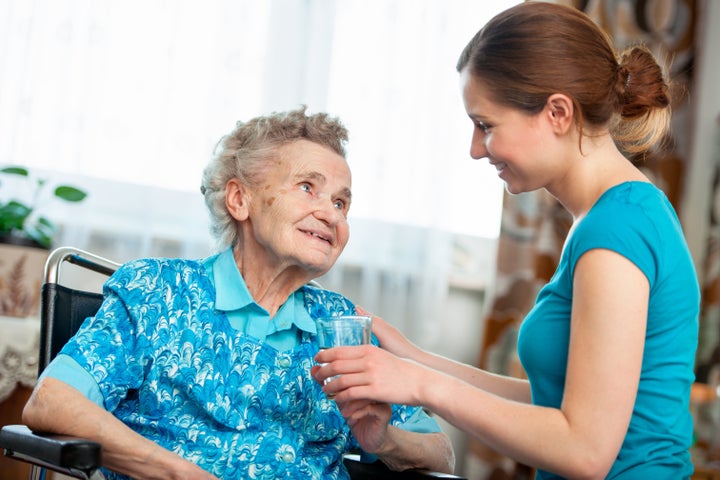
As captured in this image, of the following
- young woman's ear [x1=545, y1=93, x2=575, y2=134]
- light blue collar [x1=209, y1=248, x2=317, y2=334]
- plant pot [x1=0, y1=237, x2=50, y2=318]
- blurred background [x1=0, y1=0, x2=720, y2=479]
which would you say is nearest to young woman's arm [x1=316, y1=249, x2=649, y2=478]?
young woman's ear [x1=545, y1=93, x2=575, y2=134]

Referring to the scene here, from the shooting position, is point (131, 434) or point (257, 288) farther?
point (257, 288)

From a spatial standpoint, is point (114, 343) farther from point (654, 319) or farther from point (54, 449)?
point (654, 319)

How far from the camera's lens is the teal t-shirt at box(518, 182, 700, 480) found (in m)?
1.27

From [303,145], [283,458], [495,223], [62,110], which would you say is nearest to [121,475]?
[283,458]

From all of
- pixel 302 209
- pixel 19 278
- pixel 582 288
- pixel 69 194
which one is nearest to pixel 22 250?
pixel 19 278

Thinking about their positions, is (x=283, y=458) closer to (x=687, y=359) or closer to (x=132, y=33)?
(x=687, y=359)

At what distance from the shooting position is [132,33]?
10.5ft

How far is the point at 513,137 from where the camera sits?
1.42 metres

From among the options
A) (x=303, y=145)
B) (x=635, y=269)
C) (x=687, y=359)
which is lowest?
(x=687, y=359)

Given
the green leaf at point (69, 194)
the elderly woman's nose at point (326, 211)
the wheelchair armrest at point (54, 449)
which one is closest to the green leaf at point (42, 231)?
the green leaf at point (69, 194)

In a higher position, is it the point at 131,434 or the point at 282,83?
the point at 282,83

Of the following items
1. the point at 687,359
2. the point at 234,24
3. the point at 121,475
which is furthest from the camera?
the point at 234,24

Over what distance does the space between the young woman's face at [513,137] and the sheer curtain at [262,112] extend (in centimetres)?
179

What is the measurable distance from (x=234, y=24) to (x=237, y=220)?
1.71m
